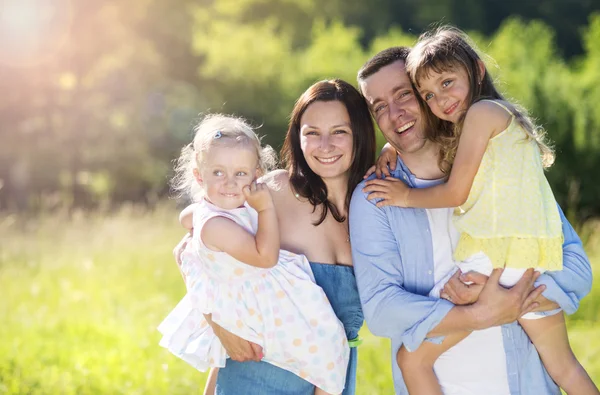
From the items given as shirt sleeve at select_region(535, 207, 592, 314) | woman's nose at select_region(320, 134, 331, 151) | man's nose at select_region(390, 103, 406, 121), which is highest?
man's nose at select_region(390, 103, 406, 121)

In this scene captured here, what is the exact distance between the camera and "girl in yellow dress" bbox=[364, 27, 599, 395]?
267cm

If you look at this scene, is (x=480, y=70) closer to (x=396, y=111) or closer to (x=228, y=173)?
(x=396, y=111)

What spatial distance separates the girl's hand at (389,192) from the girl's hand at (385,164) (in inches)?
4.6

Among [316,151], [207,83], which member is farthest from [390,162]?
[207,83]

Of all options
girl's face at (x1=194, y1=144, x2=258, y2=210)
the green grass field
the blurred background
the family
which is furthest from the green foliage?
girl's face at (x1=194, y1=144, x2=258, y2=210)

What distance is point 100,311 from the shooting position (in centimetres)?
672

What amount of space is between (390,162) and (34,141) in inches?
601

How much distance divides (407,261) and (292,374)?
621mm

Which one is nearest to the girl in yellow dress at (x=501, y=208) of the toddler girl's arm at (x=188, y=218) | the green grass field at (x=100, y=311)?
the toddler girl's arm at (x=188, y=218)

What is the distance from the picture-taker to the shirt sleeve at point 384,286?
8.57 ft

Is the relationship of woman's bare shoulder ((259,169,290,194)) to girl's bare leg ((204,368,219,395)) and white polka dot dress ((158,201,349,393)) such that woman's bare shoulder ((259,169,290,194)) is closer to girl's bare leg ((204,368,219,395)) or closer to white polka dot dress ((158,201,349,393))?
white polka dot dress ((158,201,349,393))

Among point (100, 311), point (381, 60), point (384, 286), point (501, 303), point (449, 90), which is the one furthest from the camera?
point (100, 311)

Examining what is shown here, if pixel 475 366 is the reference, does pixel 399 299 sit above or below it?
above

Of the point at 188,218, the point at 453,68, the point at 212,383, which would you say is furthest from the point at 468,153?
the point at 212,383
